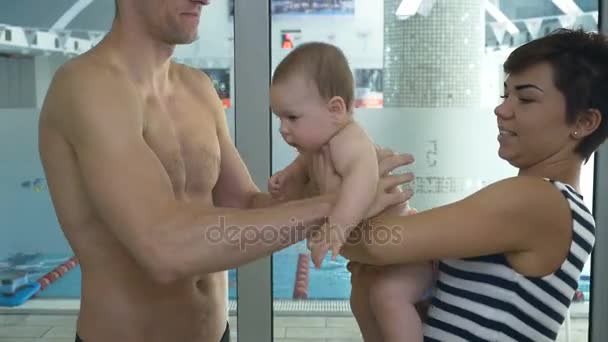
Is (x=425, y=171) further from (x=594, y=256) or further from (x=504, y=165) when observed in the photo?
(x=594, y=256)

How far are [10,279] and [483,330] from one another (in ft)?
7.66

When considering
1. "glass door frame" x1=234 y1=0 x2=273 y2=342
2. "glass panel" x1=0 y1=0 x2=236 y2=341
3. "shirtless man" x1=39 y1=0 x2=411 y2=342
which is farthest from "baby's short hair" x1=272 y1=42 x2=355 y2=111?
"glass panel" x1=0 y1=0 x2=236 y2=341

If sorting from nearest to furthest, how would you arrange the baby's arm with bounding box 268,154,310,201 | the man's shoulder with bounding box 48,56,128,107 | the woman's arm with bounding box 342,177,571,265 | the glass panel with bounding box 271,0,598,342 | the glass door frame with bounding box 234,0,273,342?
the woman's arm with bounding box 342,177,571,265, the man's shoulder with bounding box 48,56,128,107, the baby's arm with bounding box 268,154,310,201, the glass door frame with bounding box 234,0,273,342, the glass panel with bounding box 271,0,598,342

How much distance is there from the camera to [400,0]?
2.37 meters

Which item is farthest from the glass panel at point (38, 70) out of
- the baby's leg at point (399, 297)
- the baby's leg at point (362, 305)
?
the baby's leg at point (399, 297)

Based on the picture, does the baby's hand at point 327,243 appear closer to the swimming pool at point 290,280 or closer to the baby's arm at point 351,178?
the baby's arm at point 351,178

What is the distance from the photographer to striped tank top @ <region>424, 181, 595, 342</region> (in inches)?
41.1

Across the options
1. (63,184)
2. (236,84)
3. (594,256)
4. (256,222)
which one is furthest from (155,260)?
(594,256)

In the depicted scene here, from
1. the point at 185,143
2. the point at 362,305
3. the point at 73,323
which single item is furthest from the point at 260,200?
the point at 73,323

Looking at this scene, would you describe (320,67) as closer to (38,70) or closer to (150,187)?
(150,187)

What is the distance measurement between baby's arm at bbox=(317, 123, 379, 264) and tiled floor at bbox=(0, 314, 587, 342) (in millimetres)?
1616

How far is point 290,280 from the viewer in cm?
269

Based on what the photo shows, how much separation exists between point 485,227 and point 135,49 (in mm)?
867

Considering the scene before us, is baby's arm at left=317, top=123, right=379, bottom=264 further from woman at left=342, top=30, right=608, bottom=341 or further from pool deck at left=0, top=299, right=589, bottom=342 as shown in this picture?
pool deck at left=0, top=299, right=589, bottom=342
